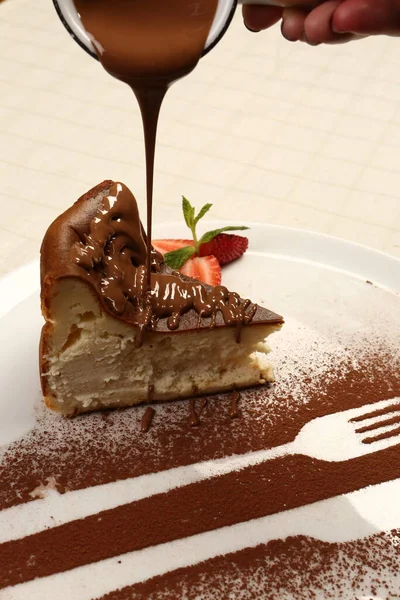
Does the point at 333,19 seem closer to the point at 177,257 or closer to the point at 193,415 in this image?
the point at 177,257

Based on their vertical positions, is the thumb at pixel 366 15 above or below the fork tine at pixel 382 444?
above

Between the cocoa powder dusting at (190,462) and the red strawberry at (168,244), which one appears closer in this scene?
the cocoa powder dusting at (190,462)

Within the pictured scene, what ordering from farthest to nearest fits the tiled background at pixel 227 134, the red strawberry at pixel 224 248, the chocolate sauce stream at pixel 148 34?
the tiled background at pixel 227 134 < the red strawberry at pixel 224 248 < the chocolate sauce stream at pixel 148 34

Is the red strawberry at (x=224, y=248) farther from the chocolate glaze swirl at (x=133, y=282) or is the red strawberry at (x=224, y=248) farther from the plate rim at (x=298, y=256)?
the chocolate glaze swirl at (x=133, y=282)

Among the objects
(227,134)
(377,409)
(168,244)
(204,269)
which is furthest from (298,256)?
(227,134)

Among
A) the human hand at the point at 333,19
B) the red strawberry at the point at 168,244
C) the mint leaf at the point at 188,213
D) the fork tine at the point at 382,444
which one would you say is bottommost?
the fork tine at the point at 382,444

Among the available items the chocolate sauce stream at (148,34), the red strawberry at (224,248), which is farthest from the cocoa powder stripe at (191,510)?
the chocolate sauce stream at (148,34)
